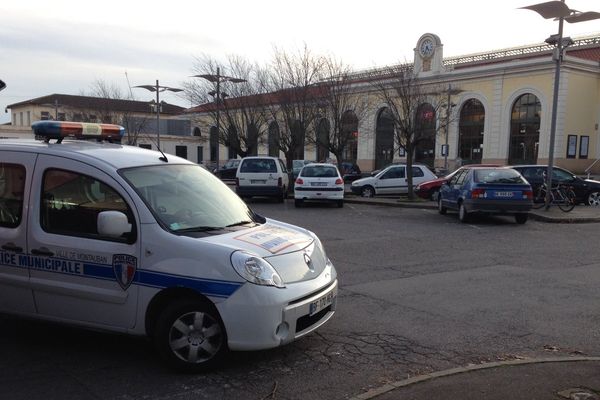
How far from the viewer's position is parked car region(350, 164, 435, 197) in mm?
23844

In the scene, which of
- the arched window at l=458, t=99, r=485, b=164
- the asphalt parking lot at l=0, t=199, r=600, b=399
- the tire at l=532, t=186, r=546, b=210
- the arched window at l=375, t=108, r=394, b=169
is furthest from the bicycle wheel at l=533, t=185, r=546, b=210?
the arched window at l=375, t=108, r=394, b=169

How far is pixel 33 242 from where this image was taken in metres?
4.68

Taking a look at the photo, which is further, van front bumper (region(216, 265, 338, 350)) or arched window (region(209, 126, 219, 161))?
arched window (region(209, 126, 219, 161))

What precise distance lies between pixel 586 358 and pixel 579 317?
149 centimetres

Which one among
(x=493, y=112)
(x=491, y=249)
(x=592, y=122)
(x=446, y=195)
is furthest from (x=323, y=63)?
(x=592, y=122)

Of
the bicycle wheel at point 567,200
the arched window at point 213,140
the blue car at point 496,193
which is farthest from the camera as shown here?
the arched window at point 213,140

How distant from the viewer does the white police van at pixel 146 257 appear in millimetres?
4176

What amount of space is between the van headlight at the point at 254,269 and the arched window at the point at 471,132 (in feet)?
136

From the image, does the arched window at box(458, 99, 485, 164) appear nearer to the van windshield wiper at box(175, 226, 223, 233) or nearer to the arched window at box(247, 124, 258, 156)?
the arched window at box(247, 124, 258, 156)

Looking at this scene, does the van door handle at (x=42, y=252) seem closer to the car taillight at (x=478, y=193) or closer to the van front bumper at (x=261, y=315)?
the van front bumper at (x=261, y=315)

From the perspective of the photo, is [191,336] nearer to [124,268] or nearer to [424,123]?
[124,268]

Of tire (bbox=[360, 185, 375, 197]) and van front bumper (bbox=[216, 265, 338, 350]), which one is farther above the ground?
van front bumper (bbox=[216, 265, 338, 350])

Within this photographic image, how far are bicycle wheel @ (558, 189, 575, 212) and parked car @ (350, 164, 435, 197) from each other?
23.8 ft

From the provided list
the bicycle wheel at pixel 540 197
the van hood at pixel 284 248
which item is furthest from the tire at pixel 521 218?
the van hood at pixel 284 248
